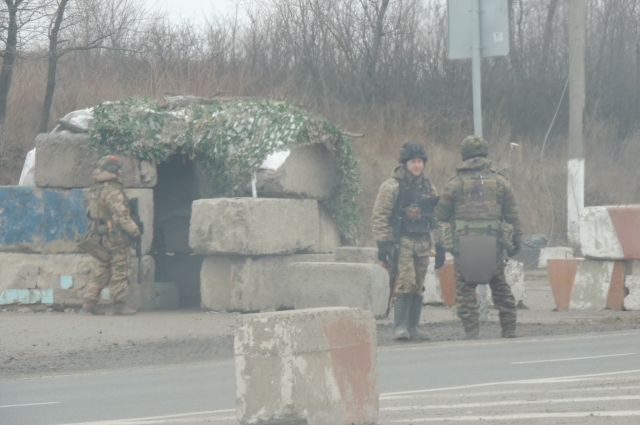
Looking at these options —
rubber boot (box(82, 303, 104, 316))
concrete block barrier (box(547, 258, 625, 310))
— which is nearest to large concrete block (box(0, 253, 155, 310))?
rubber boot (box(82, 303, 104, 316))

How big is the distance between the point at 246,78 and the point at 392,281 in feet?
50.7

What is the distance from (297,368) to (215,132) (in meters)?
8.52

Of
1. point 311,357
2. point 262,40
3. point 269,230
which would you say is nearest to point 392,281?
point 269,230

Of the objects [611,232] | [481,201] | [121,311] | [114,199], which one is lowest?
[121,311]

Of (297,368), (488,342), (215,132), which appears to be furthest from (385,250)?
(297,368)

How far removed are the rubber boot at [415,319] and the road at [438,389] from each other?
440mm

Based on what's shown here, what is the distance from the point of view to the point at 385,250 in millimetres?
9742

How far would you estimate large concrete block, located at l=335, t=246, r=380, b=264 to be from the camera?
13172 mm

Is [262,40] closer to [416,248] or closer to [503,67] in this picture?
[503,67]

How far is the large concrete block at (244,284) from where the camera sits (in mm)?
12539

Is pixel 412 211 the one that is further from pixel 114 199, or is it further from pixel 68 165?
pixel 68 165

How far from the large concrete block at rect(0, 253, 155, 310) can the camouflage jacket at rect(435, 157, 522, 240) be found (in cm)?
487

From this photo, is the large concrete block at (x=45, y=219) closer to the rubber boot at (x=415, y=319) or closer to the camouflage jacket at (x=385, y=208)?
the camouflage jacket at (x=385, y=208)

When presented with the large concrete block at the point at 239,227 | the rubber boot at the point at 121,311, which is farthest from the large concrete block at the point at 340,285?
the rubber boot at the point at 121,311
